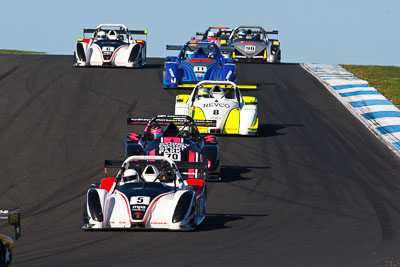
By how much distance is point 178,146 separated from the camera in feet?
57.1

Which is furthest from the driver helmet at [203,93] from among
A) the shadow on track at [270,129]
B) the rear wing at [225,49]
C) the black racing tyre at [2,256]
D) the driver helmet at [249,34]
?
the driver helmet at [249,34]

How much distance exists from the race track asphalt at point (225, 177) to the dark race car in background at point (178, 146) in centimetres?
59

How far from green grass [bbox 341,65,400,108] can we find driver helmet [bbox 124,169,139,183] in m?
15.2

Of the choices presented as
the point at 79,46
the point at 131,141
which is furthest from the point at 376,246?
the point at 79,46

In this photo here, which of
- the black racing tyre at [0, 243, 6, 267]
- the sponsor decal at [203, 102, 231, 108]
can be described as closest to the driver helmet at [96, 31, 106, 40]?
the sponsor decal at [203, 102, 231, 108]

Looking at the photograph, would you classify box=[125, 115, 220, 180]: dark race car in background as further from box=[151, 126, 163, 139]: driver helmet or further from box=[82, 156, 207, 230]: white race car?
box=[82, 156, 207, 230]: white race car

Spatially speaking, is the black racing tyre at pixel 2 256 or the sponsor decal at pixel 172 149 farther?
the sponsor decal at pixel 172 149

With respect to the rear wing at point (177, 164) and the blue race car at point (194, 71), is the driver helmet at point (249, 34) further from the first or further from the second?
the rear wing at point (177, 164)

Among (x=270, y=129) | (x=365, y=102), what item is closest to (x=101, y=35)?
(x=365, y=102)

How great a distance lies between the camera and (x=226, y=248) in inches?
470

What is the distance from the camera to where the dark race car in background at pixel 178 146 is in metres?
17.3

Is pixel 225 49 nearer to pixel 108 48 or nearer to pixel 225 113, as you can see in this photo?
pixel 108 48

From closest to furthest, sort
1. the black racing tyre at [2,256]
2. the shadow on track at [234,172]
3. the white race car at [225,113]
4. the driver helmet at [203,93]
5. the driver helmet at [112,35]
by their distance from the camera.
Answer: the black racing tyre at [2,256], the shadow on track at [234,172], the white race car at [225,113], the driver helmet at [203,93], the driver helmet at [112,35]

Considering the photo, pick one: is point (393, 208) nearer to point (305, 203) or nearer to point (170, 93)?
point (305, 203)
